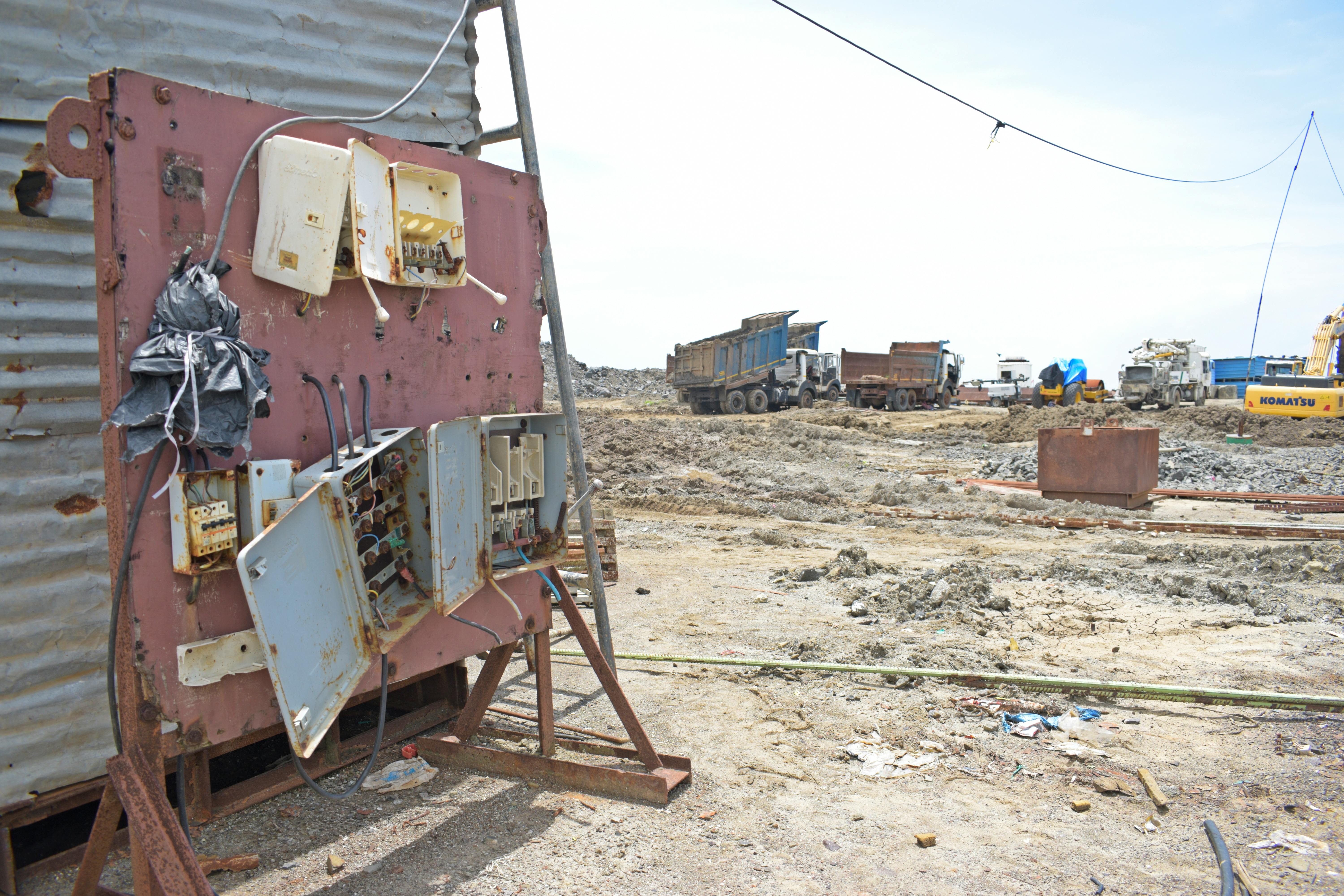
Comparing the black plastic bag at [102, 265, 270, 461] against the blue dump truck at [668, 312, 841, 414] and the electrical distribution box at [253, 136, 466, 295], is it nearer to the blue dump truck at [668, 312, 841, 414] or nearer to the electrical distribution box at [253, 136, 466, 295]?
the electrical distribution box at [253, 136, 466, 295]

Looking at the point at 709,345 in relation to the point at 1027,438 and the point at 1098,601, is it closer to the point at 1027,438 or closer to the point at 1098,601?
the point at 1027,438

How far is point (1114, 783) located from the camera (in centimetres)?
362

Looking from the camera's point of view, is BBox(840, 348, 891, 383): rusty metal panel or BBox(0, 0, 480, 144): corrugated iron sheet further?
BBox(840, 348, 891, 383): rusty metal panel

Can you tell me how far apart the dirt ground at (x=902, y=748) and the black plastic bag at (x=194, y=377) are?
66.8 inches

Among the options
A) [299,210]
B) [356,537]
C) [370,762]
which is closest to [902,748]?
[370,762]

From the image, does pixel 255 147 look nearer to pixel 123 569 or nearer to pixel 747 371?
pixel 123 569

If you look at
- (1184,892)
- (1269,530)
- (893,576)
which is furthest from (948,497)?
(1184,892)

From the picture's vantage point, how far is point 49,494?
3.21 meters

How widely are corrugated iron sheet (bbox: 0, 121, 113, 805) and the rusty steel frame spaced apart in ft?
4.71

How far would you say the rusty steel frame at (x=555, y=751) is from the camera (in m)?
3.54

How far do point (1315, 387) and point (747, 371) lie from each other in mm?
15984

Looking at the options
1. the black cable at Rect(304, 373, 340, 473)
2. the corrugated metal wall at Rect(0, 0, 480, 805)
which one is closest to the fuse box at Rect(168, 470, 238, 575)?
the black cable at Rect(304, 373, 340, 473)

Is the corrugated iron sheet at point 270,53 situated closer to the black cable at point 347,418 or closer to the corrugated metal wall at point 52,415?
the corrugated metal wall at point 52,415

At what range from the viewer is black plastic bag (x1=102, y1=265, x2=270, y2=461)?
2223 millimetres
